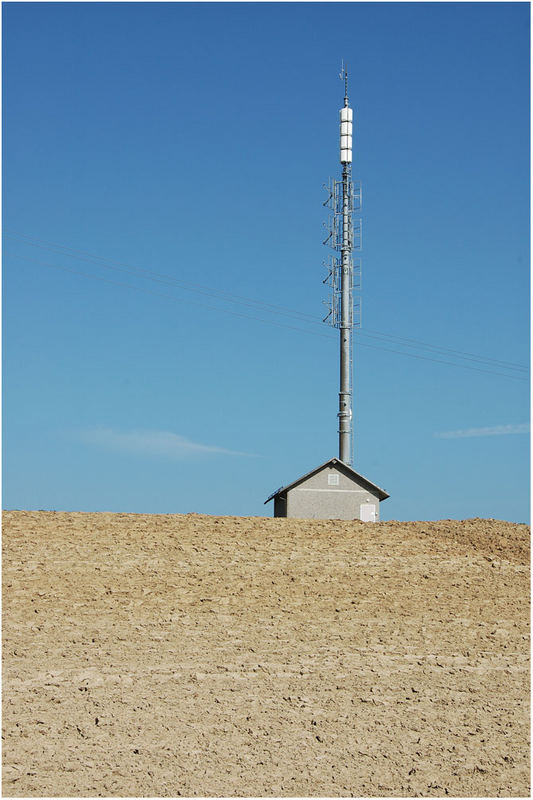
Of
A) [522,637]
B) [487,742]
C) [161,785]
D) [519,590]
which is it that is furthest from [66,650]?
[519,590]

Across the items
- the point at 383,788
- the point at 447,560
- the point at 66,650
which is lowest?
the point at 383,788

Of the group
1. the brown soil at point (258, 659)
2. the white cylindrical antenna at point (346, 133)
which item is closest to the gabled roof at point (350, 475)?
the brown soil at point (258, 659)

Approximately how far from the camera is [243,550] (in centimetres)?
2645

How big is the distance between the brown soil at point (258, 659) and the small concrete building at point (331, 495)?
793cm

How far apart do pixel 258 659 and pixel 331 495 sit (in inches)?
756

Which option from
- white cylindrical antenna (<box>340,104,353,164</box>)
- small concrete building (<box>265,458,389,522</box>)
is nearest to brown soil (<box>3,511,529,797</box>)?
small concrete building (<box>265,458,389,522</box>)

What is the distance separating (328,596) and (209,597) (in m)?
3.39

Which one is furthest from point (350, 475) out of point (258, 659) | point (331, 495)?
point (258, 659)

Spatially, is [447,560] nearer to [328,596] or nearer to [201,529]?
[328,596]

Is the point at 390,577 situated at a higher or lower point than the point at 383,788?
higher

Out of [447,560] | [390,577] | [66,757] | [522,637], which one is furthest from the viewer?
[447,560]

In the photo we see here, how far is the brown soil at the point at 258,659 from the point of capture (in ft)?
48.3

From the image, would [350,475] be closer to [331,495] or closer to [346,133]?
[331,495]

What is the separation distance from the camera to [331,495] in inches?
1499
